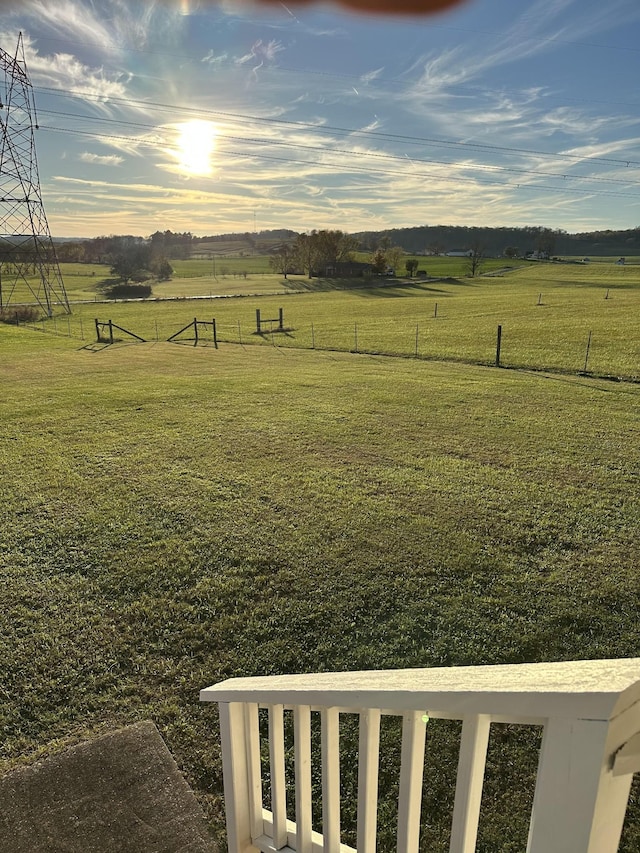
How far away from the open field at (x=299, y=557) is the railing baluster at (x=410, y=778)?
57.9 inches

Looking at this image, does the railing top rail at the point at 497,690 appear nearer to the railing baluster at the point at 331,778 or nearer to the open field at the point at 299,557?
the railing baluster at the point at 331,778

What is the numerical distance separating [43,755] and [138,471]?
14.8 feet

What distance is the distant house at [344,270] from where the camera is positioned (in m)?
72.5

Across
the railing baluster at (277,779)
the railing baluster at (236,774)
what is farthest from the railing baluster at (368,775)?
the railing baluster at (236,774)

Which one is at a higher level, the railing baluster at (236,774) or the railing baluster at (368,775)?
the railing baluster at (368,775)

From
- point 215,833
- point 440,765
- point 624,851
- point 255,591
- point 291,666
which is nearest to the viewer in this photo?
point 624,851

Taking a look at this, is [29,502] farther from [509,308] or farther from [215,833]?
[509,308]

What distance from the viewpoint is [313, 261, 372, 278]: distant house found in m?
72.5

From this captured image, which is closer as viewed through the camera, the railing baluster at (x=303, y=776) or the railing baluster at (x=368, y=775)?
the railing baluster at (x=368, y=775)

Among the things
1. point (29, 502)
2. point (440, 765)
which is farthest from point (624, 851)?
point (29, 502)

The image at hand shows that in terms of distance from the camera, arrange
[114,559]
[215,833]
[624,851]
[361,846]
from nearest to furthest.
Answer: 1. [361,846]
2. [624,851]
3. [215,833]
4. [114,559]

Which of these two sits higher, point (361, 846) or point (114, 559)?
point (361, 846)

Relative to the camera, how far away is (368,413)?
32.9 feet

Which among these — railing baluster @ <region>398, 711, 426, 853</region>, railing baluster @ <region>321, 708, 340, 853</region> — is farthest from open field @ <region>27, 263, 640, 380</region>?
railing baluster @ <region>398, 711, 426, 853</region>
